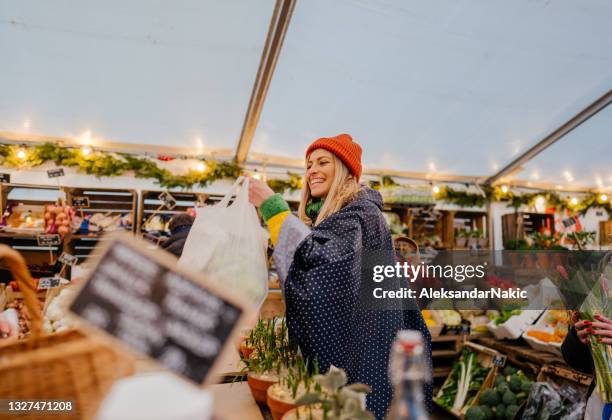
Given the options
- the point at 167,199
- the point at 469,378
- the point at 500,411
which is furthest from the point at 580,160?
the point at 167,199

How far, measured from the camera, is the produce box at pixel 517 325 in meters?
2.96

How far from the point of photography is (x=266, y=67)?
3.22 m

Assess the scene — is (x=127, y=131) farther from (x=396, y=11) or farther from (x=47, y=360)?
(x=47, y=360)

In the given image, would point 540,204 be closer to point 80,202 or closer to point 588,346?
point 588,346

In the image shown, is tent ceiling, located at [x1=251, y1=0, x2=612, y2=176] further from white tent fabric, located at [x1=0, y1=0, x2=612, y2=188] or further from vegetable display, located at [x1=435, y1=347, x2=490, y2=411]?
vegetable display, located at [x1=435, y1=347, x2=490, y2=411]

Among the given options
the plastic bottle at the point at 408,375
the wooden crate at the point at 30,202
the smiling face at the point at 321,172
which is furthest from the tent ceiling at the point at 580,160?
the wooden crate at the point at 30,202

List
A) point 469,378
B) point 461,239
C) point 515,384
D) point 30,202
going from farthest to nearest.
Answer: point 461,239
point 30,202
point 469,378
point 515,384

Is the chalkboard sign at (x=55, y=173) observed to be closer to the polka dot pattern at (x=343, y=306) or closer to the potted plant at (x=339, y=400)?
the polka dot pattern at (x=343, y=306)

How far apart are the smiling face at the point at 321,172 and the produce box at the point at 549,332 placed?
2.19m

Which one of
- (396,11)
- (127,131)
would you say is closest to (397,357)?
(396,11)

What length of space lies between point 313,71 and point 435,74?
118 centimetres

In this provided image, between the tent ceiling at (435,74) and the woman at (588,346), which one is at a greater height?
the tent ceiling at (435,74)

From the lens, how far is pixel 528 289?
3316 mm

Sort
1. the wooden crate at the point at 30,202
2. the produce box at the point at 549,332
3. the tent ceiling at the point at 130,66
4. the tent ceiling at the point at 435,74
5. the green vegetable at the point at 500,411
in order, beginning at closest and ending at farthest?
the green vegetable at the point at 500,411 < the produce box at the point at 549,332 < the tent ceiling at the point at 130,66 < the tent ceiling at the point at 435,74 < the wooden crate at the point at 30,202
